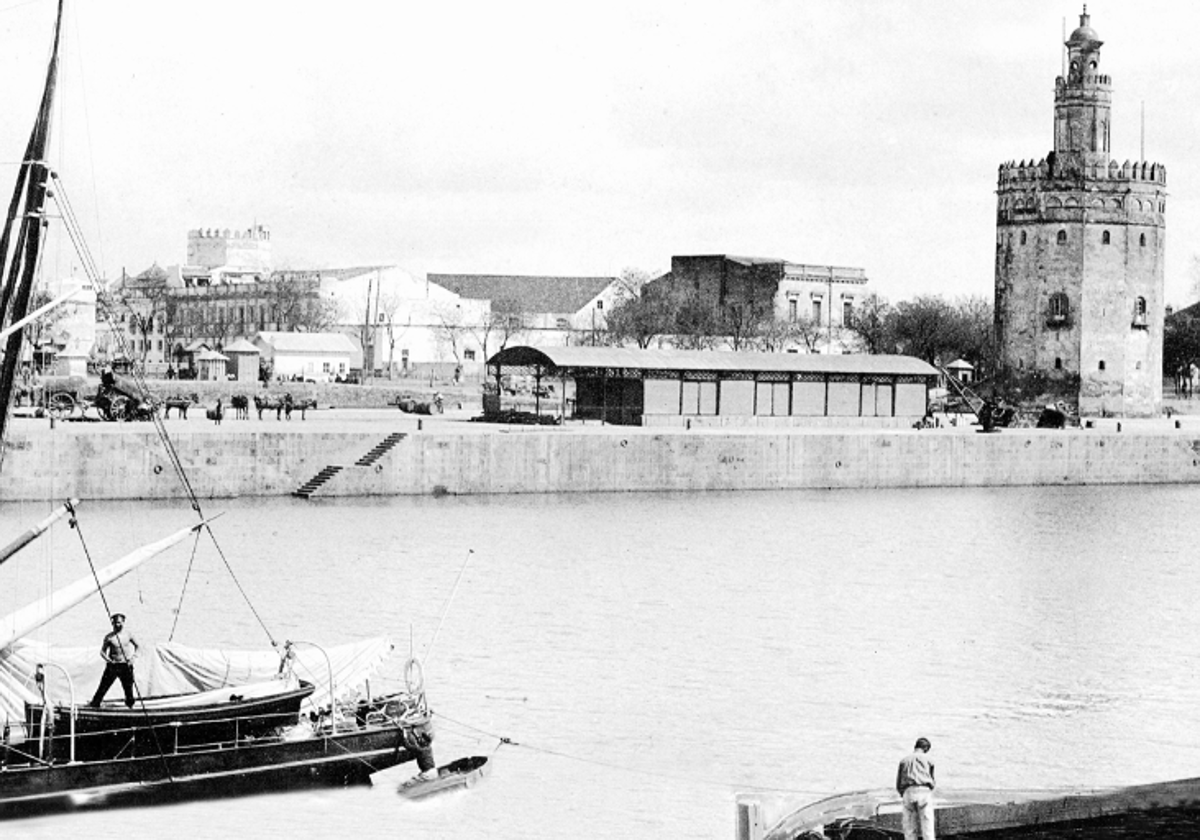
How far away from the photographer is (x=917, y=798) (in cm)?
1822

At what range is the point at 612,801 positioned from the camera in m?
23.9

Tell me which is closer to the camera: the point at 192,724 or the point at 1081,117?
the point at 192,724

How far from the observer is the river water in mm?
24422

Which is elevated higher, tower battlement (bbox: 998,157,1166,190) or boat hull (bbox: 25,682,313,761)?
tower battlement (bbox: 998,157,1166,190)

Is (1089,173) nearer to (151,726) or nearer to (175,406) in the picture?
(175,406)

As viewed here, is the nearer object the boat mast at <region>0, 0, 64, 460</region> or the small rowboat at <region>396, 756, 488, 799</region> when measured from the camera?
the small rowboat at <region>396, 756, 488, 799</region>

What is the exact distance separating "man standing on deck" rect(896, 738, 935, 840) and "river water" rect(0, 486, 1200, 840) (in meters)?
3.52

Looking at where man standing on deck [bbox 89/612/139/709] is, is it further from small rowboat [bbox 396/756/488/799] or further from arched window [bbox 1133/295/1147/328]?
arched window [bbox 1133/295/1147/328]

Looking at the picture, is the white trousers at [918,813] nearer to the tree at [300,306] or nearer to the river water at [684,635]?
the river water at [684,635]

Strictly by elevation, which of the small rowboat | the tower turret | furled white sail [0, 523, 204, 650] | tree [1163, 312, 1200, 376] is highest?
the tower turret

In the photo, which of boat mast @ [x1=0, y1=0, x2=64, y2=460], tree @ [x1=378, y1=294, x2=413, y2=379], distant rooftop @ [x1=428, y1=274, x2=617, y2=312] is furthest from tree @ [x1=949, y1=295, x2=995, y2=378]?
boat mast @ [x1=0, y1=0, x2=64, y2=460]

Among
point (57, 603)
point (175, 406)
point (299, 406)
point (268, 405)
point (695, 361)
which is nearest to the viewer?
point (57, 603)

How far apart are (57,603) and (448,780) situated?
17.9ft

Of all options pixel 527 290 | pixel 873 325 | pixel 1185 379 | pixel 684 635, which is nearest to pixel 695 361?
pixel 684 635
